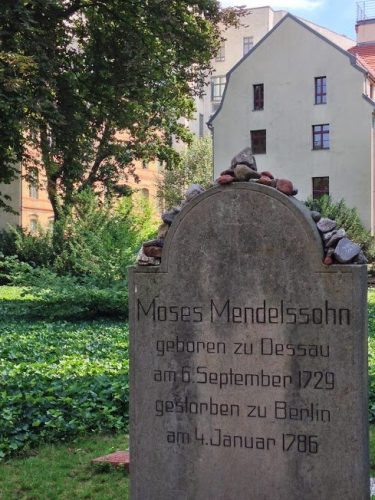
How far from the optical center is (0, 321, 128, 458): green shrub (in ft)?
23.2

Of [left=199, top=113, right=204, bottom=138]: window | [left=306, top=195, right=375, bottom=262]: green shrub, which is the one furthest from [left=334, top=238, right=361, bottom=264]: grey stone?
[left=199, top=113, right=204, bottom=138]: window

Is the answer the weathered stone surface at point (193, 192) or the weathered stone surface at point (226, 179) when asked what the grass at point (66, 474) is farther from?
the weathered stone surface at point (226, 179)

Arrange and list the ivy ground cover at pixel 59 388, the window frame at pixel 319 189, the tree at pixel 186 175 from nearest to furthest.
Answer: the ivy ground cover at pixel 59 388, the window frame at pixel 319 189, the tree at pixel 186 175

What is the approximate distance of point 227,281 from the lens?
4516mm

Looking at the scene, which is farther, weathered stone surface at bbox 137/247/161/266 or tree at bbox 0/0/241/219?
tree at bbox 0/0/241/219

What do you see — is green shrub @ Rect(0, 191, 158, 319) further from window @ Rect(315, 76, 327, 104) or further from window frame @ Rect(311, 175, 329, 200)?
window @ Rect(315, 76, 327, 104)

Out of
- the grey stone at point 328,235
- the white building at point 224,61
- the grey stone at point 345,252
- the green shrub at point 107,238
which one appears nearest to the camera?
the grey stone at point 345,252

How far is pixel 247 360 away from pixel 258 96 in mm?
39743

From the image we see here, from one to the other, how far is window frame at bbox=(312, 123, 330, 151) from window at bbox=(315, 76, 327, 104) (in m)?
1.40

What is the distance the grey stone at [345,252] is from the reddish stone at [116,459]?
110 inches

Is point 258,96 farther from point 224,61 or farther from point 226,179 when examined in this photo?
point 224,61

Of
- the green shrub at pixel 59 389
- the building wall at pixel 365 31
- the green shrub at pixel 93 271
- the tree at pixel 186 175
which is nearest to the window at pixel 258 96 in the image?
the building wall at pixel 365 31

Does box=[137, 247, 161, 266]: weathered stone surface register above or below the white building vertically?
below

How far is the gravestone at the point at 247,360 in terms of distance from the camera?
14.1 feet
